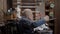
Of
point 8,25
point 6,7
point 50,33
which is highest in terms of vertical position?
point 6,7

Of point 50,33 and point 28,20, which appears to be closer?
point 28,20

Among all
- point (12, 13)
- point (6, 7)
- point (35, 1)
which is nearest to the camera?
point (12, 13)

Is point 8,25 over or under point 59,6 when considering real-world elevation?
under

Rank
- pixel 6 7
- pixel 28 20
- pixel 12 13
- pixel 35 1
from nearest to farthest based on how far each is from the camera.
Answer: pixel 28 20 → pixel 12 13 → pixel 6 7 → pixel 35 1

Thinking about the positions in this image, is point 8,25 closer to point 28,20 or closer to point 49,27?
point 28,20

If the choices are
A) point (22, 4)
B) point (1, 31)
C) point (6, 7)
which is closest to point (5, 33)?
point (1, 31)

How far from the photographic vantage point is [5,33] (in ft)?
7.62

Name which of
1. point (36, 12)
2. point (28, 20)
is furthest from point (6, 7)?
point (28, 20)

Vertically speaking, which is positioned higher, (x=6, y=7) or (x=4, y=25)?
(x=6, y=7)

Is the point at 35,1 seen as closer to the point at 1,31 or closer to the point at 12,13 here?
the point at 12,13

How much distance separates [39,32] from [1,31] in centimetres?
58

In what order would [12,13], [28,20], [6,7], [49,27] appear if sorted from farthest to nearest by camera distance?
[6,7], [12,13], [49,27], [28,20]

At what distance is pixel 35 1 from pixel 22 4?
266 millimetres

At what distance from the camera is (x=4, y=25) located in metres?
2.30
